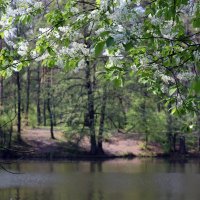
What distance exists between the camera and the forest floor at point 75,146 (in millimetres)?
31781

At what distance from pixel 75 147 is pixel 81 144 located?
0.94 m

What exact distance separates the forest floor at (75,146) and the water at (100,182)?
4.02m

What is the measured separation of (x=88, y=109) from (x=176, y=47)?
90.8 feet

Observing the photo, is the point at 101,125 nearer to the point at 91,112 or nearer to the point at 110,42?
the point at 91,112

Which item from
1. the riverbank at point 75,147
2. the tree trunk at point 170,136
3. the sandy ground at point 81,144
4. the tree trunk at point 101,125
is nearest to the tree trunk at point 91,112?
the tree trunk at point 101,125

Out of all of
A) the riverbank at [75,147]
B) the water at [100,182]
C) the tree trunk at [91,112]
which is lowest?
the water at [100,182]

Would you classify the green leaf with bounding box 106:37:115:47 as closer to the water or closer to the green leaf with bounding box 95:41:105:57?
the green leaf with bounding box 95:41:105:57

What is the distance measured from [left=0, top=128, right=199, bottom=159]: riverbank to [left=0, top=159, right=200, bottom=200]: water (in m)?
3.68

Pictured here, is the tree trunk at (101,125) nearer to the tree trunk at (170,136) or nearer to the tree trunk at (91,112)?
the tree trunk at (91,112)

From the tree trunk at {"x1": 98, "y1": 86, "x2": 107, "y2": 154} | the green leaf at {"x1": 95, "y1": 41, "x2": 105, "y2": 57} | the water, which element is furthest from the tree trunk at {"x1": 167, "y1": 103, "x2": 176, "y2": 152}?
the green leaf at {"x1": 95, "y1": 41, "x2": 105, "y2": 57}

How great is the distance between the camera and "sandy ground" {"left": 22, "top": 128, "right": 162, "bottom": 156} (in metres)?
32.3

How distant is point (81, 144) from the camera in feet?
111

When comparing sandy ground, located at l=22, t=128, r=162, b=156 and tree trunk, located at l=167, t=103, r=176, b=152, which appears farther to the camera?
tree trunk, located at l=167, t=103, r=176, b=152

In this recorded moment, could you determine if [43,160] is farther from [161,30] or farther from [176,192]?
[161,30]
